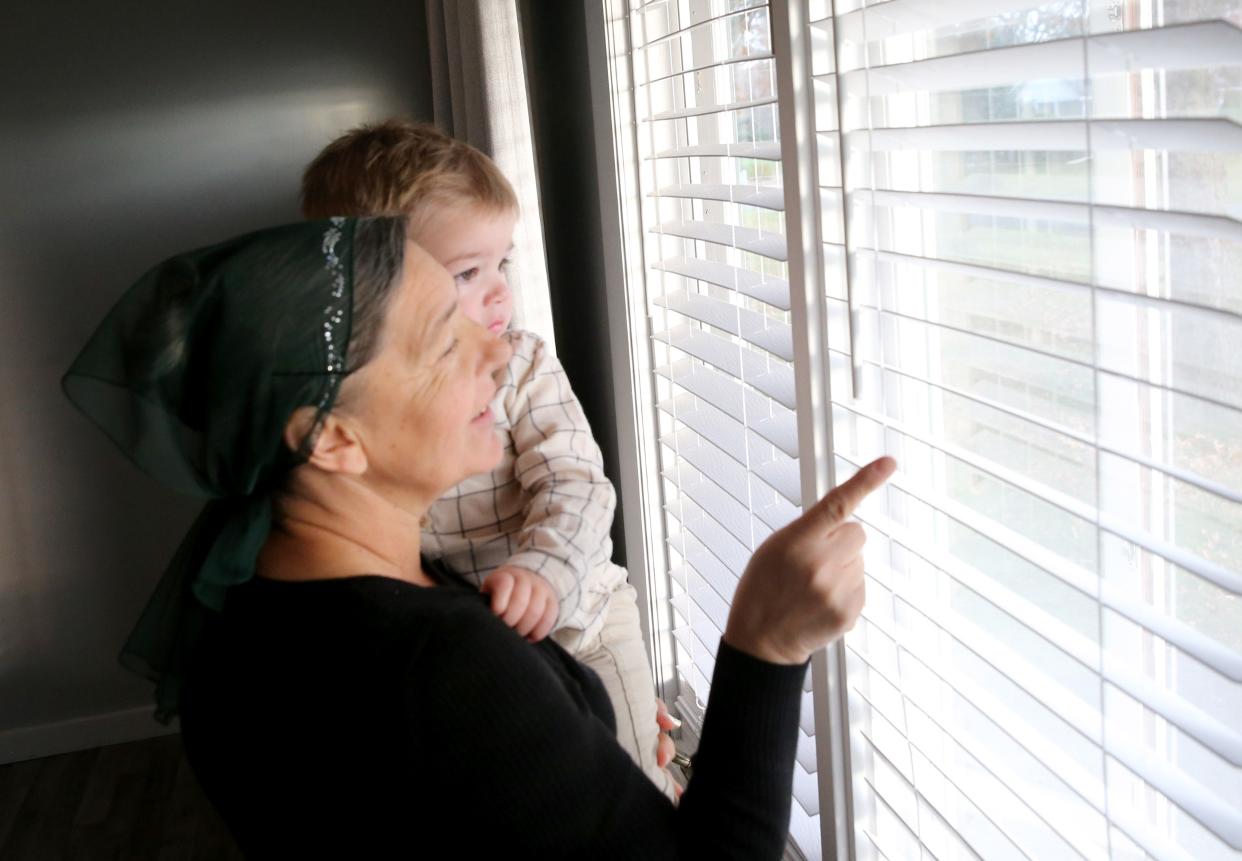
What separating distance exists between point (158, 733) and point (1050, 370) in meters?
3.37

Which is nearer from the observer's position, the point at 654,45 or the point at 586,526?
the point at 586,526

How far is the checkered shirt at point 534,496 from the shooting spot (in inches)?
62.4

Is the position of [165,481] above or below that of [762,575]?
above

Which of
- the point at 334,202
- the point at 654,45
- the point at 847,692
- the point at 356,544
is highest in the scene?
the point at 654,45

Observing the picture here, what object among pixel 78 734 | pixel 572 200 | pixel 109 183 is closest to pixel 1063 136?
pixel 572 200

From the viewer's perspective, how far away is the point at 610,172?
2.40 metres

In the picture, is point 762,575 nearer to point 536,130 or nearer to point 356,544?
point 356,544

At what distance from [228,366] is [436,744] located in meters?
0.34

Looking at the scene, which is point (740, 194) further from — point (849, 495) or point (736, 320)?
point (849, 495)

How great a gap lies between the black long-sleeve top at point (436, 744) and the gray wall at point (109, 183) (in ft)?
9.05

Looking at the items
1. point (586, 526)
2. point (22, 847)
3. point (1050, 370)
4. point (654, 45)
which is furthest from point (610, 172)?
point (22, 847)

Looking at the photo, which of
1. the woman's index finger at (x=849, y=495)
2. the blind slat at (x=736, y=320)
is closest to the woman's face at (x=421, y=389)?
the woman's index finger at (x=849, y=495)

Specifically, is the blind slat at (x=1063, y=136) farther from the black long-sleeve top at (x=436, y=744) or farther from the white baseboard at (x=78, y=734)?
the white baseboard at (x=78, y=734)

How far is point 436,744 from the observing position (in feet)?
3.08
